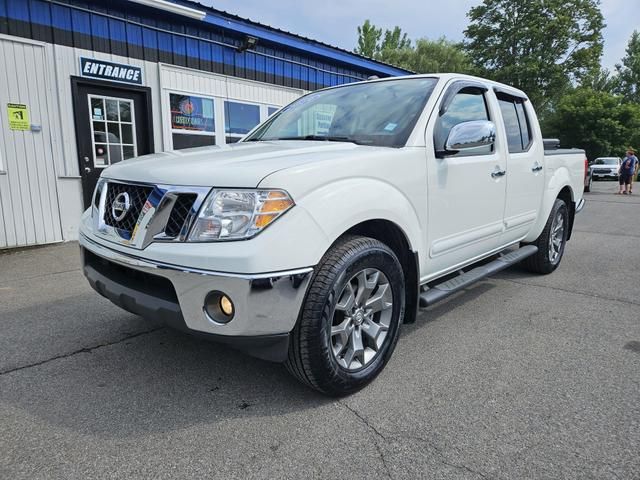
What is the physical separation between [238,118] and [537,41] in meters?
27.3

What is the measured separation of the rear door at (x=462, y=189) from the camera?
284 cm

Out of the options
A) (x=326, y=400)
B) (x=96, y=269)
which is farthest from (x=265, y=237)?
(x=96, y=269)

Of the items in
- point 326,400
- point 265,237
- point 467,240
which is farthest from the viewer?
point 467,240

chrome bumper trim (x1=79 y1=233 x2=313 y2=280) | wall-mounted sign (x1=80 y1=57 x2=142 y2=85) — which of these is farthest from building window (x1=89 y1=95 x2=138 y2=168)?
chrome bumper trim (x1=79 y1=233 x2=313 y2=280)

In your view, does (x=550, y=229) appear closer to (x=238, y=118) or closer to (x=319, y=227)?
(x=319, y=227)

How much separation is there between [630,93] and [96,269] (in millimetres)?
67843

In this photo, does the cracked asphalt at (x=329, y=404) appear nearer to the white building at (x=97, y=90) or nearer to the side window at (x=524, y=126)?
the side window at (x=524, y=126)

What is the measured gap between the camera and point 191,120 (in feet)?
26.5

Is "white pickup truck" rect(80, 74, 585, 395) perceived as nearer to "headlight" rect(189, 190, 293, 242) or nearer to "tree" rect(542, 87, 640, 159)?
"headlight" rect(189, 190, 293, 242)

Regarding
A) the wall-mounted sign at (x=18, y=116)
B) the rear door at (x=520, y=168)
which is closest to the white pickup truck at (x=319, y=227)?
the rear door at (x=520, y=168)

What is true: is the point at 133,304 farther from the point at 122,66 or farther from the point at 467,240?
the point at 122,66

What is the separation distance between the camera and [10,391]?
7.98ft

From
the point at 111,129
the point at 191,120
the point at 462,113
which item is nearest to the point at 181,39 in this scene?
the point at 191,120

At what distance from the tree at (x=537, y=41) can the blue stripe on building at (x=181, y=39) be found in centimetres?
2295
